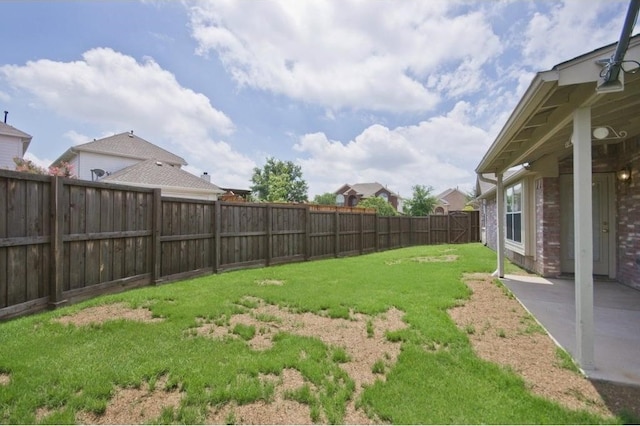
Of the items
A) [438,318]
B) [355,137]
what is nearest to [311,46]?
[438,318]

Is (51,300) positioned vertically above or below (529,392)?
above

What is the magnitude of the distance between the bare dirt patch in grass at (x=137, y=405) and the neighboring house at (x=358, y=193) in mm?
41400

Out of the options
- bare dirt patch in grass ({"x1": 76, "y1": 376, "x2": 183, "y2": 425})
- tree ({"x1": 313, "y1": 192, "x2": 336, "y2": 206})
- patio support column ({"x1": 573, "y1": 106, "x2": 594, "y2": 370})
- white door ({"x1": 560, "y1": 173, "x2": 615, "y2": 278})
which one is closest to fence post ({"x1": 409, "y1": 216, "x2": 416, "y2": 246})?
white door ({"x1": 560, "y1": 173, "x2": 615, "y2": 278})

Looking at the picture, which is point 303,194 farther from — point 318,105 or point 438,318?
point 438,318

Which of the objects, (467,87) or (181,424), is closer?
(181,424)

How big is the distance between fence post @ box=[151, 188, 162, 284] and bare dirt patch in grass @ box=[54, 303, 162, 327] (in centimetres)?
150

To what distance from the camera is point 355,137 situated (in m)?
23.8

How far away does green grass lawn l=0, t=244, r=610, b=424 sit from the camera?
2242 mm

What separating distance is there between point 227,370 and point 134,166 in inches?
688

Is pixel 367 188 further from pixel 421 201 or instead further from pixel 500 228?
pixel 500 228

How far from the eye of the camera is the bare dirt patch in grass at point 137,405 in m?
2.13

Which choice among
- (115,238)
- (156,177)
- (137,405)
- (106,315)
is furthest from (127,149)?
(137,405)

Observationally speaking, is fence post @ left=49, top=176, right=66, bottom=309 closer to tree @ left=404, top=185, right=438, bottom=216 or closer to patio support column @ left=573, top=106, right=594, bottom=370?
patio support column @ left=573, top=106, right=594, bottom=370

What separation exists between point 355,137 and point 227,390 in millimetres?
22744
